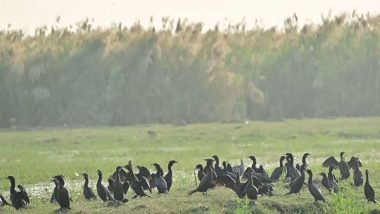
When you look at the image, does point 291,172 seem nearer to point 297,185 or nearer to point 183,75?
point 297,185

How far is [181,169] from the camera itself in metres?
24.0

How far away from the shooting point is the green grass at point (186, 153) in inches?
663

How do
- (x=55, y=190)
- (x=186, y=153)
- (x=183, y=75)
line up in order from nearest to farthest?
(x=55, y=190), (x=186, y=153), (x=183, y=75)

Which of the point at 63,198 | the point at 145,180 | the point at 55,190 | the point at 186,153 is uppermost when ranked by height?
the point at 186,153

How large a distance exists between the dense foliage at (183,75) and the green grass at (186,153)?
A: 74.4 inches

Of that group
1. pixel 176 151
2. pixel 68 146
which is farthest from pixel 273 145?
pixel 68 146

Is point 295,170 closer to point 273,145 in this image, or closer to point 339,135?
point 273,145

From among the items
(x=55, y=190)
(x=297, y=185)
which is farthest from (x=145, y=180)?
(x=297, y=185)

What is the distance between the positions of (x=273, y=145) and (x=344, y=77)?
11908 mm

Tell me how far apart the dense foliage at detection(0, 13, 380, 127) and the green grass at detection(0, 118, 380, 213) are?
1.89 metres

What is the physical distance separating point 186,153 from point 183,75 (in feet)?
41.3

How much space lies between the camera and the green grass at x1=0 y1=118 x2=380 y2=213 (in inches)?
663

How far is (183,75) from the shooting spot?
40.1 metres

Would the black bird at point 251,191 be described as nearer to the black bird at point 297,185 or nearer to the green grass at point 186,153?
the green grass at point 186,153
